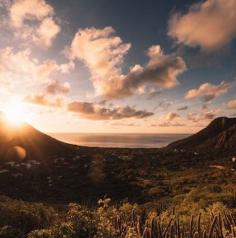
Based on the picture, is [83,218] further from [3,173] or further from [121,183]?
[3,173]

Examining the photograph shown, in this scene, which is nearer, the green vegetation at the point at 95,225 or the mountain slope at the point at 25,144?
the green vegetation at the point at 95,225

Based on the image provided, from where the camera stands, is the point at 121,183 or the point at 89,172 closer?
the point at 121,183

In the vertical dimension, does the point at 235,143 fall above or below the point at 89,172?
above

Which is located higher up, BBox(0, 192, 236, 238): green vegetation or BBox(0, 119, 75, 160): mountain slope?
BBox(0, 119, 75, 160): mountain slope

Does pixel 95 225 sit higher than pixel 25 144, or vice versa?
pixel 25 144

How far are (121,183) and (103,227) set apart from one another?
238 ft

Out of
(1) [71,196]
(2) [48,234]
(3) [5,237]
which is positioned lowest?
(1) [71,196]

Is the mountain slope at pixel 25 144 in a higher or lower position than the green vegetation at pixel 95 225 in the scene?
higher

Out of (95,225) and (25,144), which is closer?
(95,225)

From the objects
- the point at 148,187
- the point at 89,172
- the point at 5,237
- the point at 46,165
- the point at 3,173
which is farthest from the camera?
the point at 46,165

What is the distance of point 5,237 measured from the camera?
22094mm

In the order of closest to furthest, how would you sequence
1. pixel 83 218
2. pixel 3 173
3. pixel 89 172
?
1. pixel 83 218
2. pixel 3 173
3. pixel 89 172

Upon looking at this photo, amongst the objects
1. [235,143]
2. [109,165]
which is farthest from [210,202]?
[235,143]

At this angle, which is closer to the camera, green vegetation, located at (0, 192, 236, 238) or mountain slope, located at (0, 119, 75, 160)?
green vegetation, located at (0, 192, 236, 238)
